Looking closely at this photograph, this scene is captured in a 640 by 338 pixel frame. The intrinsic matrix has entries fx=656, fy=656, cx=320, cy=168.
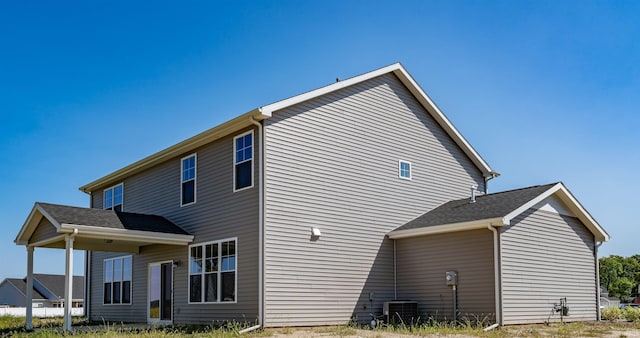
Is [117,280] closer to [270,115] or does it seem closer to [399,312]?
[270,115]

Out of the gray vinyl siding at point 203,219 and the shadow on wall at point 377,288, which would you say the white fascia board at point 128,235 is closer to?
the gray vinyl siding at point 203,219

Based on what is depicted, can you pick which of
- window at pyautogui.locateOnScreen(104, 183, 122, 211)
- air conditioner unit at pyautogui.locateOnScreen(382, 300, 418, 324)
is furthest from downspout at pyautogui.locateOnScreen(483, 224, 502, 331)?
window at pyautogui.locateOnScreen(104, 183, 122, 211)

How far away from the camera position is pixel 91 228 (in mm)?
16109

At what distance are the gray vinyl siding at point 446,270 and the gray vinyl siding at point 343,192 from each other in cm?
55

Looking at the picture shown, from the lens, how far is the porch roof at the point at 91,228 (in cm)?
1617

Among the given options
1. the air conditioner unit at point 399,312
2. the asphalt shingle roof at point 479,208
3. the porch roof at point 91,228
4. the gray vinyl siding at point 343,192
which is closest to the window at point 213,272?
the porch roof at point 91,228

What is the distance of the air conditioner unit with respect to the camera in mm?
17031

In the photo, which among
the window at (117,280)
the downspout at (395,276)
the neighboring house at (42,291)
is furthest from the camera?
the neighboring house at (42,291)

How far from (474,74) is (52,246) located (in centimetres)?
1249

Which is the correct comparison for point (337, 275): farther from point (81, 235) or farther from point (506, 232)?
point (81, 235)

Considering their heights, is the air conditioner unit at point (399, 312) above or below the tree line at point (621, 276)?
above

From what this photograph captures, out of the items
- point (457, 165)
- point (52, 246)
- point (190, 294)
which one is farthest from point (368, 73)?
point (52, 246)

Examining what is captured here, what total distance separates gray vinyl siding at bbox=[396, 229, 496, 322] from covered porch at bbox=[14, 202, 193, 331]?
6.03 m

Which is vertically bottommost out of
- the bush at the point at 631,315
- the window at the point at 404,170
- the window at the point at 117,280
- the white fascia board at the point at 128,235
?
the bush at the point at 631,315
